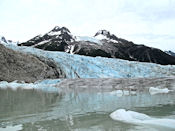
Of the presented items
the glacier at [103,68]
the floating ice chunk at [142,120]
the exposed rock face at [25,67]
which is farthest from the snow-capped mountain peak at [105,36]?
the floating ice chunk at [142,120]

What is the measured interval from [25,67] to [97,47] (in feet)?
134

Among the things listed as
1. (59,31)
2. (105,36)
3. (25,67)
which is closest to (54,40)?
(59,31)

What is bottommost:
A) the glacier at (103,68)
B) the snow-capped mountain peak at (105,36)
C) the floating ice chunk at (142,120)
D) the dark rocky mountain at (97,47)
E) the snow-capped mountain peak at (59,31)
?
the floating ice chunk at (142,120)

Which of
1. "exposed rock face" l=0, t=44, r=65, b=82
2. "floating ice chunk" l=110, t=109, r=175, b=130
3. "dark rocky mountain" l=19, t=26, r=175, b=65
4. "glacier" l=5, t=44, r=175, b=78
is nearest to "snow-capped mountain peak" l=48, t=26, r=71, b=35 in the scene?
"dark rocky mountain" l=19, t=26, r=175, b=65

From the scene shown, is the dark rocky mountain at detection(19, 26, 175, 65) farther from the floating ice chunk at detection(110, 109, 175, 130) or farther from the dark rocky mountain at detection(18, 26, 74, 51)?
the floating ice chunk at detection(110, 109, 175, 130)

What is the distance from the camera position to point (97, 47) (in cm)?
7625

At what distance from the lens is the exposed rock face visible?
36.9 meters

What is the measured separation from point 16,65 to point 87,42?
44.6 meters

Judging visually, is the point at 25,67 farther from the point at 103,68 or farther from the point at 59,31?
the point at 59,31

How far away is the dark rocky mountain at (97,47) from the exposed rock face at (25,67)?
32431 mm

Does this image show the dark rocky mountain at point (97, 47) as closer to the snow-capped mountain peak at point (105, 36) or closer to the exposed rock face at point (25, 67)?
the snow-capped mountain peak at point (105, 36)

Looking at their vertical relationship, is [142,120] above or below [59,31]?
below

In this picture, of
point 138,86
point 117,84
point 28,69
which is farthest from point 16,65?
point 138,86

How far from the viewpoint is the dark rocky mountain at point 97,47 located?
7394cm
